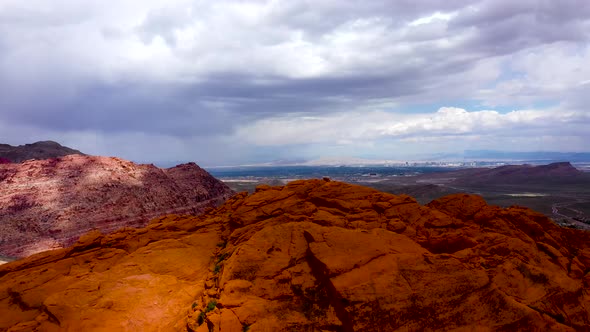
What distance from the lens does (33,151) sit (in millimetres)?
72312

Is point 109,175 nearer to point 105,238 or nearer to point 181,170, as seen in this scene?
point 181,170

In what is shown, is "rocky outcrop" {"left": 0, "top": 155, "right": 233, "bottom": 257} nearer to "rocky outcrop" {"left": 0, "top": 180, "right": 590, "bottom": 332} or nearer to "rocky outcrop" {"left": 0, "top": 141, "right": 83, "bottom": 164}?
"rocky outcrop" {"left": 0, "top": 180, "right": 590, "bottom": 332}

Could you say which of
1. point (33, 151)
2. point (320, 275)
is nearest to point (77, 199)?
Result: point (320, 275)

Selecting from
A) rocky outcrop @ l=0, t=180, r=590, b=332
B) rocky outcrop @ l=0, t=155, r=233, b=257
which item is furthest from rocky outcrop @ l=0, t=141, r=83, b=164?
rocky outcrop @ l=0, t=180, r=590, b=332

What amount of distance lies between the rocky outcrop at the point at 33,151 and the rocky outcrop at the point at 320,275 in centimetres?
6954

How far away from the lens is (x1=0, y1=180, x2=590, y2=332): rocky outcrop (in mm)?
8305

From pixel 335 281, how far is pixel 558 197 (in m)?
83.5

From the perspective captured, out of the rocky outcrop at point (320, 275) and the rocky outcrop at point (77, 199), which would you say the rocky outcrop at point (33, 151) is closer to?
the rocky outcrop at point (77, 199)

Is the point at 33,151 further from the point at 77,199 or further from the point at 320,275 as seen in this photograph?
the point at 320,275

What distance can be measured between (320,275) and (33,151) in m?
83.4

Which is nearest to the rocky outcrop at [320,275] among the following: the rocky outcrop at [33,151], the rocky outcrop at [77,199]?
the rocky outcrop at [77,199]

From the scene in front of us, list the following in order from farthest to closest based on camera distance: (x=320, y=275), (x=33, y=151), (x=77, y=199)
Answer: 1. (x=33, y=151)
2. (x=77, y=199)
3. (x=320, y=275)

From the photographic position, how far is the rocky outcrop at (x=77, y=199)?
3030 centimetres

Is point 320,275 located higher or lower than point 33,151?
lower
